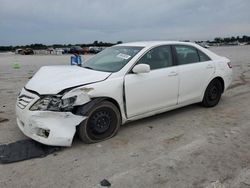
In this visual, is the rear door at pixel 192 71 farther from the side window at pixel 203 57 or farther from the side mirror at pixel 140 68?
the side mirror at pixel 140 68

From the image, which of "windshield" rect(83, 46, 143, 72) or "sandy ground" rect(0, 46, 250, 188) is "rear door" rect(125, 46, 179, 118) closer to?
"windshield" rect(83, 46, 143, 72)

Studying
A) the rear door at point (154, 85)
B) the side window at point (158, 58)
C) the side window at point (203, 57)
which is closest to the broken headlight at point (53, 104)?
the rear door at point (154, 85)

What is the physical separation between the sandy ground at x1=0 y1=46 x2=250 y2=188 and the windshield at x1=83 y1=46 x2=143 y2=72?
1146mm

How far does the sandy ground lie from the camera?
120 inches

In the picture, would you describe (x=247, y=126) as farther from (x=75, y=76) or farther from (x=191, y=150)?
(x=75, y=76)

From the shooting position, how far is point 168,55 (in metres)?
5.12

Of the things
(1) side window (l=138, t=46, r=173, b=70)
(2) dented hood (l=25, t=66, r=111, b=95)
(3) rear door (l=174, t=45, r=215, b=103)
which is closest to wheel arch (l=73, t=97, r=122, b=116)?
(2) dented hood (l=25, t=66, r=111, b=95)

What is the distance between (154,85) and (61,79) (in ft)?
5.27

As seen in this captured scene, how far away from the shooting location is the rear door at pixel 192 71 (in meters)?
5.21

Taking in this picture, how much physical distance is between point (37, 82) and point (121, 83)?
1.34 meters

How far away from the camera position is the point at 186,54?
546 centimetres

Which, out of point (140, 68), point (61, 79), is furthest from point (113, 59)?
point (61, 79)

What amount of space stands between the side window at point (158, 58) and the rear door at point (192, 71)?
222mm

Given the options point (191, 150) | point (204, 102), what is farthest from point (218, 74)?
point (191, 150)
